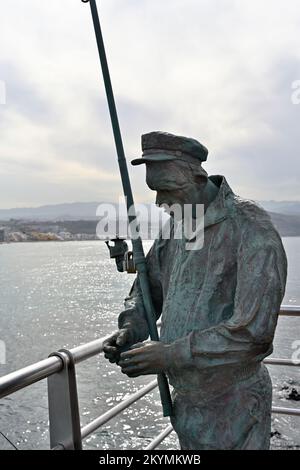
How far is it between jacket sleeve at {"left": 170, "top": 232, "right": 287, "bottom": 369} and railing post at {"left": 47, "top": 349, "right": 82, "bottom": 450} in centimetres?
85

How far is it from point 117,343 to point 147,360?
12.0 inches

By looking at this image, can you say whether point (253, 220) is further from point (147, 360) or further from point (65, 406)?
point (65, 406)

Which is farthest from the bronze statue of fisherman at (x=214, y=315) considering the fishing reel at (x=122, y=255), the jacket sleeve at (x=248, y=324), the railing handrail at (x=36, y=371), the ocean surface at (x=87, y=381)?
the ocean surface at (x=87, y=381)

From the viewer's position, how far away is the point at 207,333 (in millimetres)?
1848

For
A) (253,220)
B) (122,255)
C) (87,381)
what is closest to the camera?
(253,220)

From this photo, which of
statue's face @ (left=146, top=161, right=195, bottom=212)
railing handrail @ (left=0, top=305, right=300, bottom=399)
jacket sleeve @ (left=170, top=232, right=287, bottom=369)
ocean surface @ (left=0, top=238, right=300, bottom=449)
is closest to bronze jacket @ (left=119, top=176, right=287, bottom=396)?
jacket sleeve @ (left=170, top=232, right=287, bottom=369)

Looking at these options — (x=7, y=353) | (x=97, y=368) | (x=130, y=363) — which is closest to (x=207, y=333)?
(x=130, y=363)

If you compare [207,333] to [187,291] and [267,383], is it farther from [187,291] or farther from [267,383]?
[267,383]

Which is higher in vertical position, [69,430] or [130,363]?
[130,363]

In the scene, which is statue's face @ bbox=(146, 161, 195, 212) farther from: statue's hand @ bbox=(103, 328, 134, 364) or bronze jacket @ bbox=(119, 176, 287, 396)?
statue's hand @ bbox=(103, 328, 134, 364)

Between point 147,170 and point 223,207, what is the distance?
37 centimetres

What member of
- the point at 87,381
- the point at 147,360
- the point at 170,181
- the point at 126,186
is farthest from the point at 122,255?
the point at 87,381

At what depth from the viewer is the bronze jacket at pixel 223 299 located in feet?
5.99

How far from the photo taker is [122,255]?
2.39m
